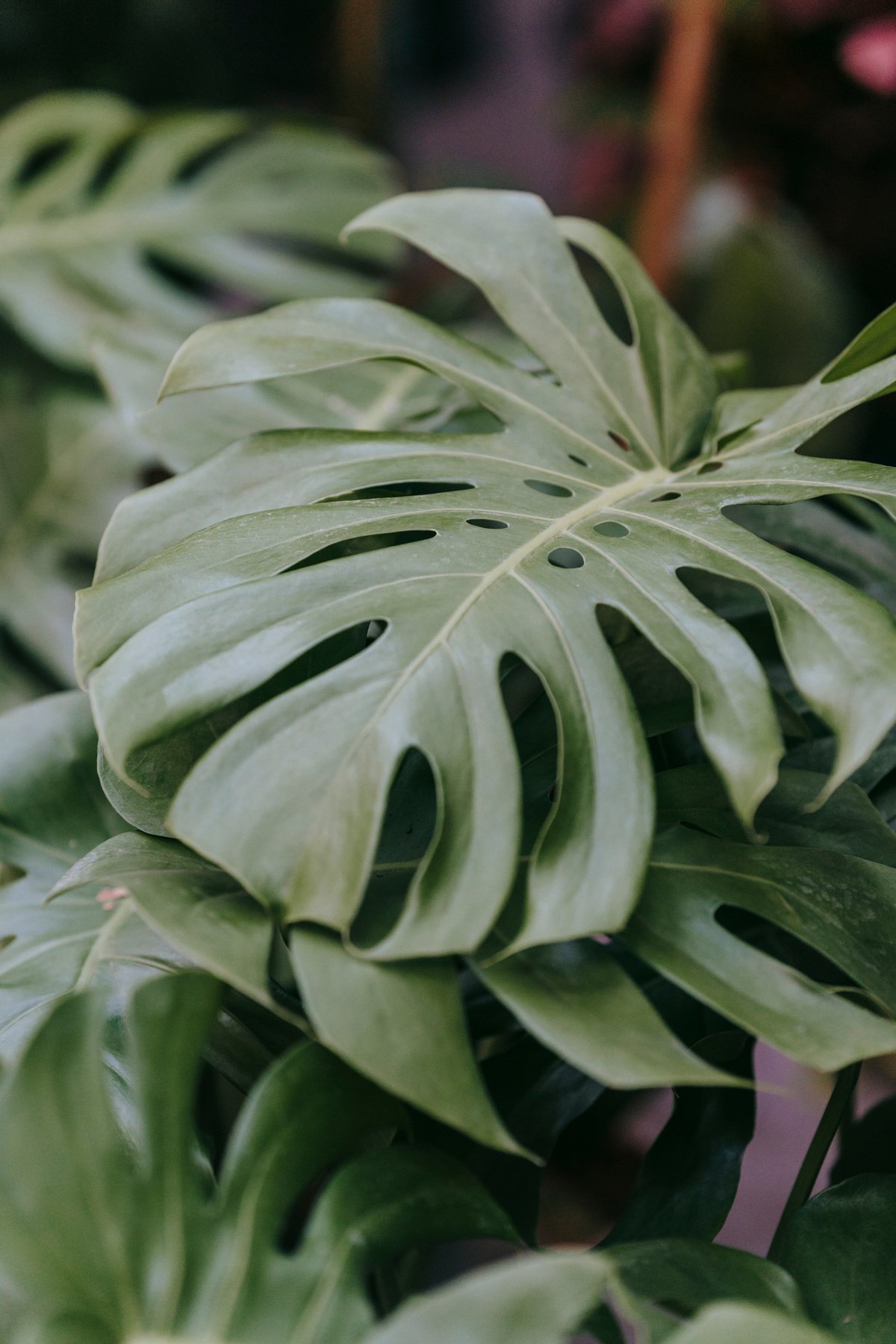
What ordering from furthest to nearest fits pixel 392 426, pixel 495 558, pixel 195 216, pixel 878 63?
1. pixel 878 63
2. pixel 195 216
3. pixel 392 426
4. pixel 495 558

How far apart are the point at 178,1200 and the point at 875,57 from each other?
1.86m

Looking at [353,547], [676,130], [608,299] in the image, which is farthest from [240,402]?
[608,299]

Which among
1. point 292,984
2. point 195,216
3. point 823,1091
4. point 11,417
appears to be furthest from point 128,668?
point 823,1091

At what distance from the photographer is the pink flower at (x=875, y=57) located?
167 cm

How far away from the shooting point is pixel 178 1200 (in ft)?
1.32

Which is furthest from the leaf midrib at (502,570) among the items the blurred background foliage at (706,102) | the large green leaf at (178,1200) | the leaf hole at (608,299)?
the blurred background foliage at (706,102)

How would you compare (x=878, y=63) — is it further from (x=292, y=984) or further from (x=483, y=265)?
(x=292, y=984)

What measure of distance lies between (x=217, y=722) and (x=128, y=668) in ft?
0.33

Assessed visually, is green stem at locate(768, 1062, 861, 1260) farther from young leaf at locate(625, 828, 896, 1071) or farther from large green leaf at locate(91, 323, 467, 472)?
large green leaf at locate(91, 323, 467, 472)

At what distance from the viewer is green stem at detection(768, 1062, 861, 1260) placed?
576 millimetres

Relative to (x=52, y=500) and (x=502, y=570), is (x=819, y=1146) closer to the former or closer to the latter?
(x=502, y=570)

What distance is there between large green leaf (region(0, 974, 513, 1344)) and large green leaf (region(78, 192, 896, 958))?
70 mm

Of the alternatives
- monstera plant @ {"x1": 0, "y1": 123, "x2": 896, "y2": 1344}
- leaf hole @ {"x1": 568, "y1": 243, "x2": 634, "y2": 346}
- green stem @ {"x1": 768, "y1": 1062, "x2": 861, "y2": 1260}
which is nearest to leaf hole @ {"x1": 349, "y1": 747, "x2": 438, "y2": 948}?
monstera plant @ {"x1": 0, "y1": 123, "x2": 896, "y2": 1344}

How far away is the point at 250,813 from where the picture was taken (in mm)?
440
